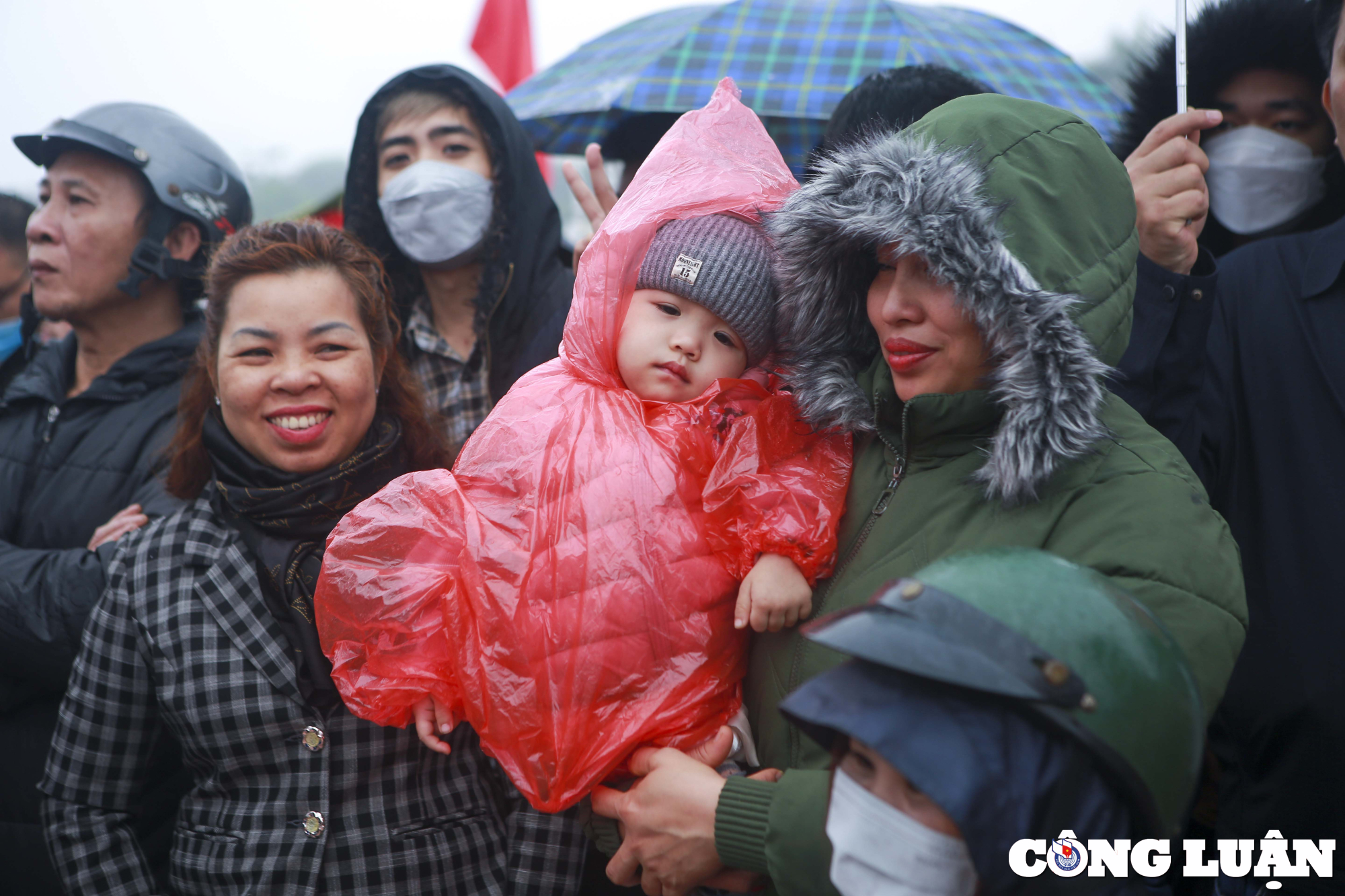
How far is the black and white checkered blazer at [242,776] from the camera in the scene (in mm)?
2100

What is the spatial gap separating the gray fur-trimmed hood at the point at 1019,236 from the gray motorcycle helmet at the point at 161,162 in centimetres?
273

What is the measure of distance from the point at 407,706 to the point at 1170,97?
9.86 feet

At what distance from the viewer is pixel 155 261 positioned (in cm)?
346

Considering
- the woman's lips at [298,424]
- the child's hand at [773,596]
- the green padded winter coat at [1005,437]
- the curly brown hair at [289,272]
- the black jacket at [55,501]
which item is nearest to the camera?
the green padded winter coat at [1005,437]

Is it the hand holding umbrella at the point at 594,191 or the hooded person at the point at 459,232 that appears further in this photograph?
the hooded person at the point at 459,232

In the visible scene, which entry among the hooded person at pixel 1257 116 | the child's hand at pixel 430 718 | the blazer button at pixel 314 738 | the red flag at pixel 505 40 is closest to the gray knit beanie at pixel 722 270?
the child's hand at pixel 430 718

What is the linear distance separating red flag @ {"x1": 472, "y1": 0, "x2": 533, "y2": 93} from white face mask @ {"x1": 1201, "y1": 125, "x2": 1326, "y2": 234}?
585 centimetres

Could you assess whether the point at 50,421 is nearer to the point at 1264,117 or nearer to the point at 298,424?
the point at 298,424

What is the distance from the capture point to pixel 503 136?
339 centimetres

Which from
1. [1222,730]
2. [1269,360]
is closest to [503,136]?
[1269,360]

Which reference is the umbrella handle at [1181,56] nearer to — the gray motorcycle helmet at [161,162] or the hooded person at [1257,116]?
the hooded person at [1257,116]

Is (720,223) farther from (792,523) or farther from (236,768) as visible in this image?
(236,768)

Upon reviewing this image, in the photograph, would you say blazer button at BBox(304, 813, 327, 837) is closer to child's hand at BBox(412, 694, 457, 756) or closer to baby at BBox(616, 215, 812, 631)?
child's hand at BBox(412, 694, 457, 756)

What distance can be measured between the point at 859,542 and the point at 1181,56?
1393mm
